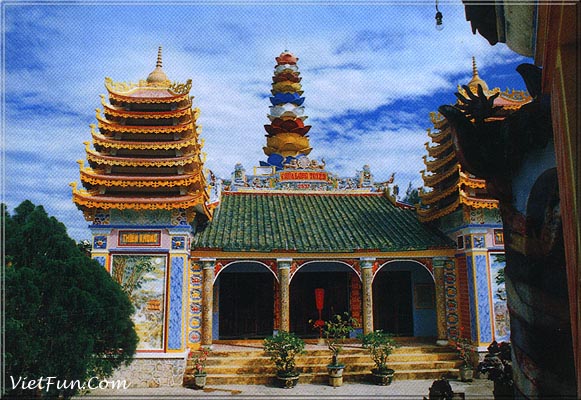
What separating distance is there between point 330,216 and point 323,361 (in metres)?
4.89

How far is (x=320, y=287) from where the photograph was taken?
46.0 feet

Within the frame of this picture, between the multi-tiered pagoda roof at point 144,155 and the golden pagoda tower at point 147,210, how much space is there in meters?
0.02

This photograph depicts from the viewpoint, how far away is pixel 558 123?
2.61 metres

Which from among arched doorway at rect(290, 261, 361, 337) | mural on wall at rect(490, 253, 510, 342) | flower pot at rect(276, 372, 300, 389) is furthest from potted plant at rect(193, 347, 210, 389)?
mural on wall at rect(490, 253, 510, 342)

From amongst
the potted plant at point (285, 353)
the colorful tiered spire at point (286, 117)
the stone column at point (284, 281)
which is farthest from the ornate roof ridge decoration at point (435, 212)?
the colorful tiered spire at point (286, 117)

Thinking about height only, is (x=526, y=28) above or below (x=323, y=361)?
above

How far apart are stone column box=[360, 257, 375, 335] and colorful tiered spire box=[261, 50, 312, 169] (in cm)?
1076

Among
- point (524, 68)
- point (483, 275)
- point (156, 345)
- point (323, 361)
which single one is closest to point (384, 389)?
point (323, 361)

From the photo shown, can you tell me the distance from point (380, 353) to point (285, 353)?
97.1 inches

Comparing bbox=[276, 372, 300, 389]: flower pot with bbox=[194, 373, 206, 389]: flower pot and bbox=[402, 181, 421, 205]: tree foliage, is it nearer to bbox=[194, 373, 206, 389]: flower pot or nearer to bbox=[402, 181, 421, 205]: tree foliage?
bbox=[194, 373, 206, 389]: flower pot

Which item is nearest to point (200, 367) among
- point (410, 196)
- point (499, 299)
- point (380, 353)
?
point (380, 353)

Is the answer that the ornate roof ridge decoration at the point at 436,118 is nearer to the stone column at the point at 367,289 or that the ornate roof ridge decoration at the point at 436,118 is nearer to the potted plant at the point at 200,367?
the stone column at the point at 367,289

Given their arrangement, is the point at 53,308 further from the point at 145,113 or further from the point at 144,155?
the point at 145,113

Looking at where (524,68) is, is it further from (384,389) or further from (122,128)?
(122,128)
